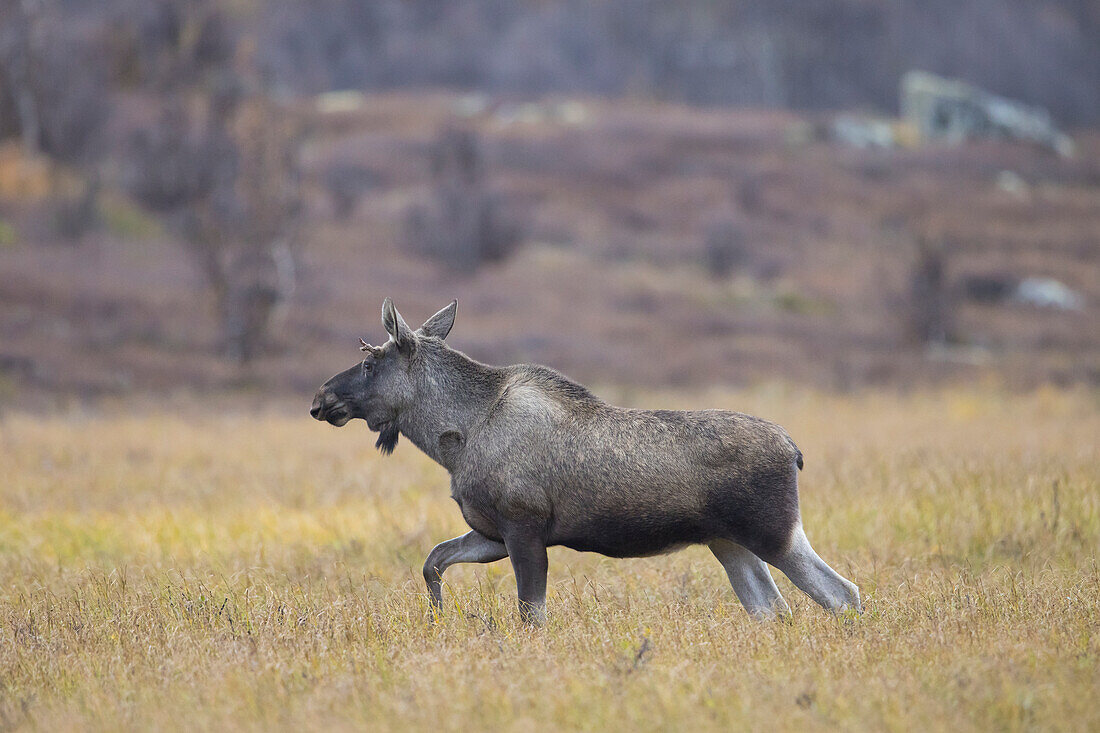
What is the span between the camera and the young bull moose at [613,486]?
250 inches

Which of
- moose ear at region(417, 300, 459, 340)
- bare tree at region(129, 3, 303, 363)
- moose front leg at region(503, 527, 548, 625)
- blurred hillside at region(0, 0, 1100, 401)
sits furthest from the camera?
blurred hillside at region(0, 0, 1100, 401)

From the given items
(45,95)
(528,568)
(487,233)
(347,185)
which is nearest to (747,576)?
(528,568)

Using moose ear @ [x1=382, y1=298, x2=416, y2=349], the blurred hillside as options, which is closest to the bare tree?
the blurred hillside

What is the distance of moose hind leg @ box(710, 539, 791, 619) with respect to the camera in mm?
6859

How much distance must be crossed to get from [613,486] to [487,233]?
3482 cm

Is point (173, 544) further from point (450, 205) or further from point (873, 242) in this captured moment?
point (873, 242)

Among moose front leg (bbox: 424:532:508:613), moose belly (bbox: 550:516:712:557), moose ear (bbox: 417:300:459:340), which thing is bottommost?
moose front leg (bbox: 424:532:508:613)

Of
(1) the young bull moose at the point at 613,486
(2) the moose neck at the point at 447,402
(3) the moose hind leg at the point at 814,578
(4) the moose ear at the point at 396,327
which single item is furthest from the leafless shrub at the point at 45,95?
(3) the moose hind leg at the point at 814,578

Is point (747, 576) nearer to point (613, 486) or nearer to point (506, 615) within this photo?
point (613, 486)

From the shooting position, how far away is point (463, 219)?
4053 centimetres

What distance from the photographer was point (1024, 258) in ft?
153

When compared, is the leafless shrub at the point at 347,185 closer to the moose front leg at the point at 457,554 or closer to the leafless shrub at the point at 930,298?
the leafless shrub at the point at 930,298

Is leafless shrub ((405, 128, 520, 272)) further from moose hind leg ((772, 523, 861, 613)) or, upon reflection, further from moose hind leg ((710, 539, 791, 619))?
moose hind leg ((772, 523, 861, 613))

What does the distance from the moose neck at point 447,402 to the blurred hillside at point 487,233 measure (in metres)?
16.8
